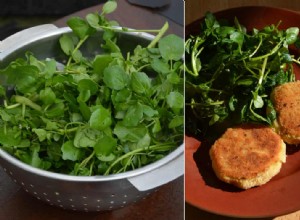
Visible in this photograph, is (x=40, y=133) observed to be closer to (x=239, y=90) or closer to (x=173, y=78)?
(x=173, y=78)

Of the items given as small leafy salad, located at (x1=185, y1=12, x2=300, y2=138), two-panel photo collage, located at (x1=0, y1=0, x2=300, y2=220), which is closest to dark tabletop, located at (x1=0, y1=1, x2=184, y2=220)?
two-panel photo collage, located at (x1=0, y1=0, x2=300, y2=220)

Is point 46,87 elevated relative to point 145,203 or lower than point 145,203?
elevated

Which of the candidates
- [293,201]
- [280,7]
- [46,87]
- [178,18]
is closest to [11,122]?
[46,87]

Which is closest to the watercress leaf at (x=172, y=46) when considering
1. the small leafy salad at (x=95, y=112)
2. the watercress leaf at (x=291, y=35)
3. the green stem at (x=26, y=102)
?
the small leafy salad at (x=95, y=112)

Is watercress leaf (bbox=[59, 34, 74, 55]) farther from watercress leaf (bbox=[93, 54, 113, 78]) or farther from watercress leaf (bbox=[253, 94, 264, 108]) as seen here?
watercress leaf (bbox=[253, 94, 264, 108])

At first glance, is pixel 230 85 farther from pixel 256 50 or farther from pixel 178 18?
pixel 178 18

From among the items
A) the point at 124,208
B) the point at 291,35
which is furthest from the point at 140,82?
the point at 291,35

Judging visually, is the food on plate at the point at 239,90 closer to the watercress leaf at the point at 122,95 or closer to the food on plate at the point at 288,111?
the food on plate at the point at 288,111
